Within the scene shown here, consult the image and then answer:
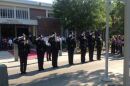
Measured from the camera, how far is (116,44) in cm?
2866

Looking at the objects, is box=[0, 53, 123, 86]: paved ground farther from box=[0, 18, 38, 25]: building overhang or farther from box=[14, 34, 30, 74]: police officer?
box=[0, 18, 38, 25]: building overhang

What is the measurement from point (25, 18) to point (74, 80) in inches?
1122

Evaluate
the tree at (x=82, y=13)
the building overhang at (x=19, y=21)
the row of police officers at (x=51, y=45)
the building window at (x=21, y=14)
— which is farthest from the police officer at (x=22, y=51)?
the building window at (x=21, y=14)

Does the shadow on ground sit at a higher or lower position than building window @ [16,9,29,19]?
lower

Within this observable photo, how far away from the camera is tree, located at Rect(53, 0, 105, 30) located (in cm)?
3950

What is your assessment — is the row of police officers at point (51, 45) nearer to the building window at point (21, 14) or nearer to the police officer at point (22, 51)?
the police officer at point (22, 51)

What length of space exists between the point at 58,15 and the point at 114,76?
27.7m

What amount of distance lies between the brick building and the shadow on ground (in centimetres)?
2292

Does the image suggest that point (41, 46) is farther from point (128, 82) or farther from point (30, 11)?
point (30, 11)

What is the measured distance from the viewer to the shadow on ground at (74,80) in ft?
42.3

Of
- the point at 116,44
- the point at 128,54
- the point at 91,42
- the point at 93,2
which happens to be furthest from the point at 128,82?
the point at 93,2

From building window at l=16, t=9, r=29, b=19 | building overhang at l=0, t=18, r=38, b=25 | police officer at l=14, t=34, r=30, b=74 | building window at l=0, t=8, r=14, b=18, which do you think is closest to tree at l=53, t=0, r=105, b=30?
building overhang at l=0, t=18, r=38, b=25

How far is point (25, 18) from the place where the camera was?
41.4 meters

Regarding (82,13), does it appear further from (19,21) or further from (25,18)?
(19,21)
